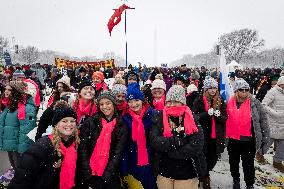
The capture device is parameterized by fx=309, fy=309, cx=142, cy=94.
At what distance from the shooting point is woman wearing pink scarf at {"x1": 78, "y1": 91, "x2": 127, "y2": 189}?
136 inches

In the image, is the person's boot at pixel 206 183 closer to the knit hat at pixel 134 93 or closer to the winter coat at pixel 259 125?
the winter coat at pixel 259 125

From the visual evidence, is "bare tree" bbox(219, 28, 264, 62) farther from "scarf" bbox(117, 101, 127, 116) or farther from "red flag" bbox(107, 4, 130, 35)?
"scarf" bbox(117, 101, 127, 116)

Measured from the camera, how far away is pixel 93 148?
140 inches

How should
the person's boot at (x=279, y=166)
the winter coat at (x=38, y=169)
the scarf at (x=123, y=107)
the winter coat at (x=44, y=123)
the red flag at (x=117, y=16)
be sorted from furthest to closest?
the red flag at (x=117, y=16), the person's boot at (x=279, y=166), the winter coat at (x=44, y=123), the scarf at (x=123, y=107), the winter coat at (x=38, y=169)

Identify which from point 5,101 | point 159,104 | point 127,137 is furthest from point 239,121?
point 5,101

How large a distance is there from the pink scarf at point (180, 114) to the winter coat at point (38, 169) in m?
1.26

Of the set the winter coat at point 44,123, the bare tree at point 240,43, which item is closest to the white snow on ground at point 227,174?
the winter coat at point 44,123

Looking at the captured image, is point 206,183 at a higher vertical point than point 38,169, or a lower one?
lower

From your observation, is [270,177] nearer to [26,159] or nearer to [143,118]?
[143,118]

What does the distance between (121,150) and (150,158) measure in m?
0.47

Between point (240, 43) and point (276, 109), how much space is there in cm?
6619

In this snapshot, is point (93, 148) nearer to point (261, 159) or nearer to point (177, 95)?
point (177, 95)

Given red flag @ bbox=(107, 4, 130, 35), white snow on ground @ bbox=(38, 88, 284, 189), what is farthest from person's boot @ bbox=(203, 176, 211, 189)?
red flag @ bbox=(107, 4, 130, 35)

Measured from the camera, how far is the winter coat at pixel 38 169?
9.46 ft
